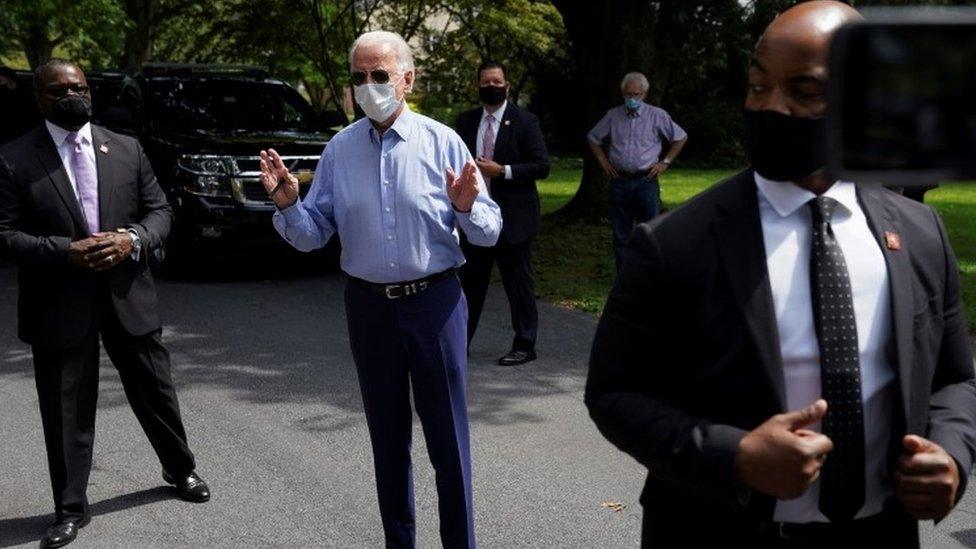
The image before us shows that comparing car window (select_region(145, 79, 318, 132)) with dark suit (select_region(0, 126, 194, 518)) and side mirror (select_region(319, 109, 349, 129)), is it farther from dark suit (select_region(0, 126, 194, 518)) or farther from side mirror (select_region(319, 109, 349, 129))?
dark suit (select_region(0, 126, 194, 518))

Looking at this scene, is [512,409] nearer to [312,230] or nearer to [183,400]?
[183,400]

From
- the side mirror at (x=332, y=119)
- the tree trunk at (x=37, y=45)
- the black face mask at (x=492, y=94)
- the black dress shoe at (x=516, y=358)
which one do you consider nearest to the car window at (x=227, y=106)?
the side mirror at (x=332, y=119)

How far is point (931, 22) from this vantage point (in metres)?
1.24

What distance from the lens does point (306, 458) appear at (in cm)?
641

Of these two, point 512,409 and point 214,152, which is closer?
Result: point 512,409

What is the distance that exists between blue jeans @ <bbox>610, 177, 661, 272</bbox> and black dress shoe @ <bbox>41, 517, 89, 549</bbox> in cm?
681

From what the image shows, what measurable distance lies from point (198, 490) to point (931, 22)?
198 inches

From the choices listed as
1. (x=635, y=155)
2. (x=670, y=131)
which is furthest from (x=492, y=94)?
(x=670, y=131)

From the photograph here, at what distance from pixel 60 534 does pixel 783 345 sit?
154 inches

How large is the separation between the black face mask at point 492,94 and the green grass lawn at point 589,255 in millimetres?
2268

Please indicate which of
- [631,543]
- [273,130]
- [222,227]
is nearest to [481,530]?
[631,543]

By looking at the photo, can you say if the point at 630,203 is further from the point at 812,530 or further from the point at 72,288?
the point at 812,530

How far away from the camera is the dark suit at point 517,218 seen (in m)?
8.62

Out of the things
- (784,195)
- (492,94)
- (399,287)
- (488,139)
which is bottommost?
(399,287)
